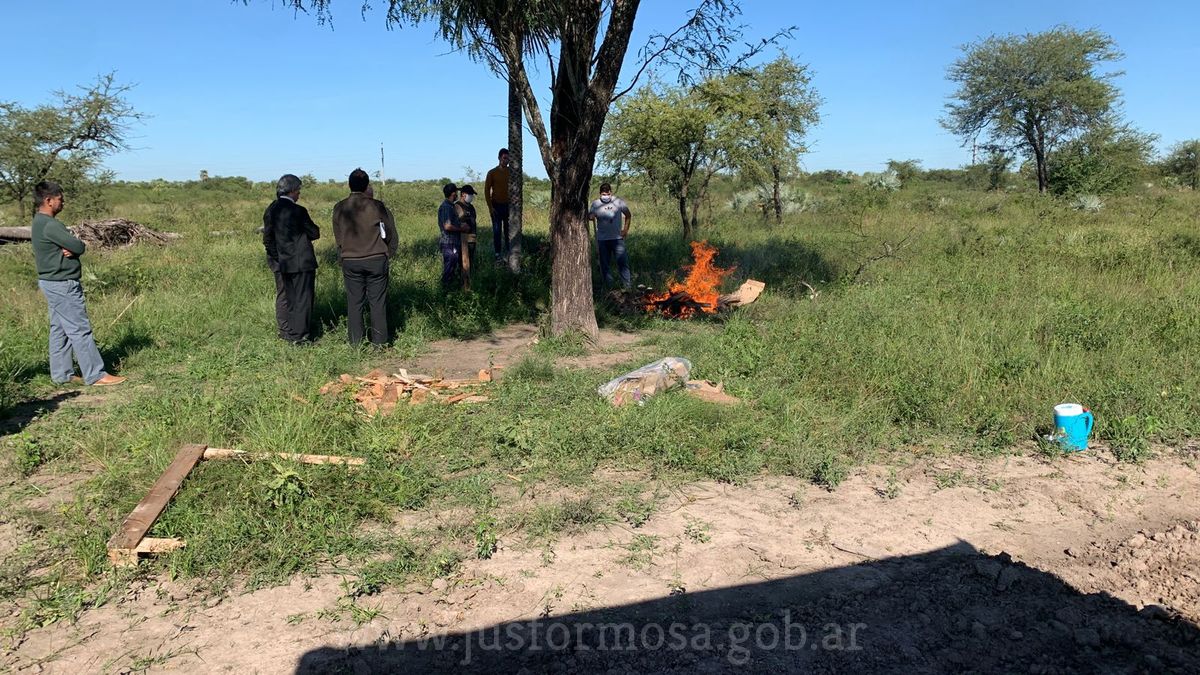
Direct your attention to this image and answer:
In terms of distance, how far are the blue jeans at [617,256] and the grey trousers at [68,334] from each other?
6.41m

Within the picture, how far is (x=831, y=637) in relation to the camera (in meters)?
2.94

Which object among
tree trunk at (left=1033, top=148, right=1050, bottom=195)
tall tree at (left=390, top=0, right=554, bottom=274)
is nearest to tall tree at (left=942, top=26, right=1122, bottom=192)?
tree trunk at (left=1033, top=148, right=1050, bottom=195)

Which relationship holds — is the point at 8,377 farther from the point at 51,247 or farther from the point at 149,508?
the point at 149,508

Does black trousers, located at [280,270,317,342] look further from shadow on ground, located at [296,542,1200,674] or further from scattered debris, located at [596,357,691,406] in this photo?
shadow on ground, located at [296,542,1200,674]

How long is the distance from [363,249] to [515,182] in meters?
4.07

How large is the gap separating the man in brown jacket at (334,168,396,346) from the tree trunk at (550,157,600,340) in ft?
5.82

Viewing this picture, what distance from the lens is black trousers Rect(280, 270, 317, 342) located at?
745 centimetres

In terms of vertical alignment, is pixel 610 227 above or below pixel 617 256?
above

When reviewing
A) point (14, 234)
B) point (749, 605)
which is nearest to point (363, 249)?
point (749, 605)

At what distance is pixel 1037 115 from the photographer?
2448 cm

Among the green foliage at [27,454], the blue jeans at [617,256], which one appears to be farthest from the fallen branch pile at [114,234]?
the green foliage at [27,454]

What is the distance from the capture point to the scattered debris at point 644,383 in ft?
18.4

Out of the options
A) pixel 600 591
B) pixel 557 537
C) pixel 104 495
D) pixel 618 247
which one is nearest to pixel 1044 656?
pixel 600 591

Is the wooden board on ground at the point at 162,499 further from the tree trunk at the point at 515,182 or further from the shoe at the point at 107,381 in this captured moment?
the tree trunk at the point at 515,182
